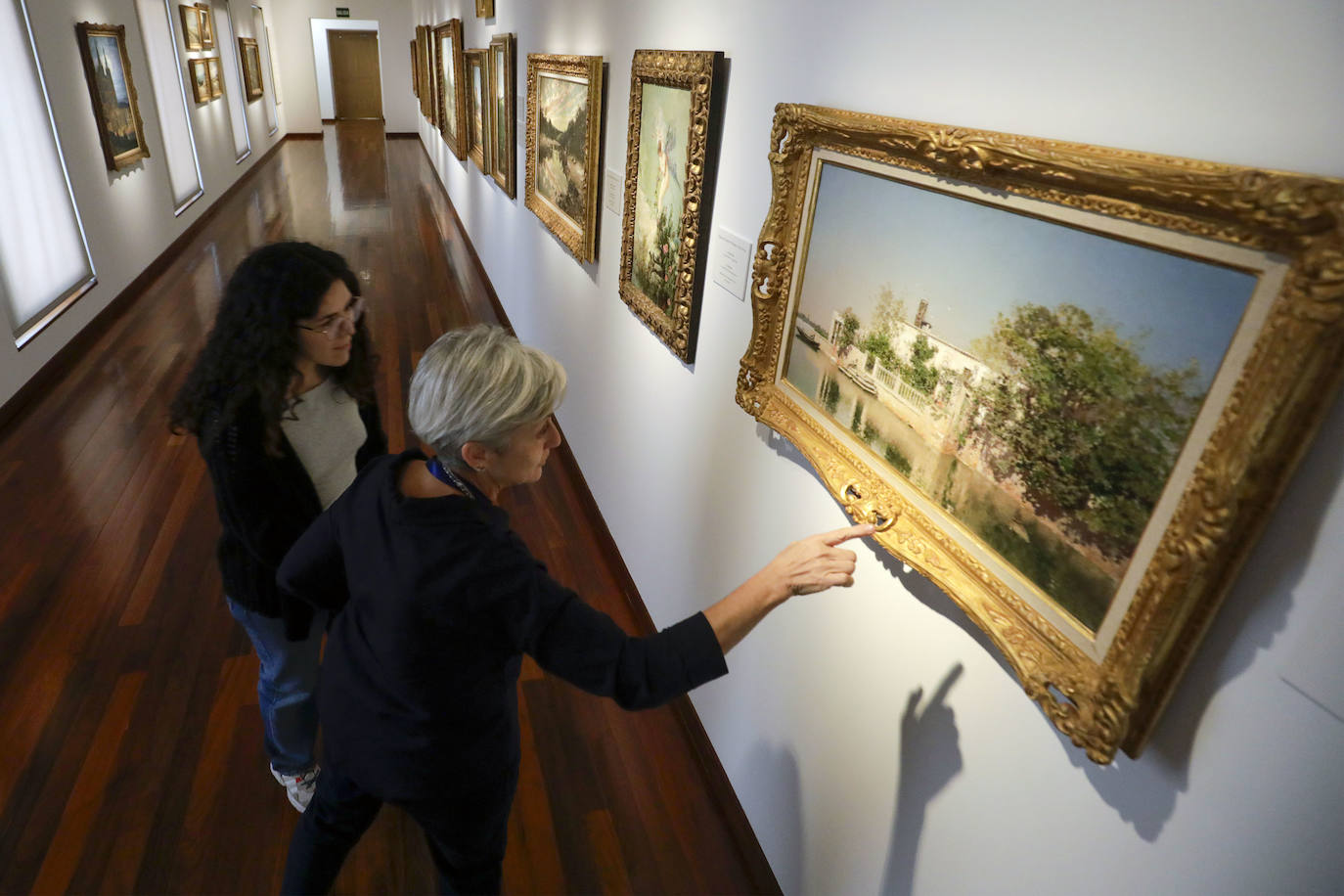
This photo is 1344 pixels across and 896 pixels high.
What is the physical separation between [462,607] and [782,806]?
4.44ft

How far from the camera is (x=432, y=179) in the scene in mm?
14188

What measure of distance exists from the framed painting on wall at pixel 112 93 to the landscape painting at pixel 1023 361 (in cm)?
780

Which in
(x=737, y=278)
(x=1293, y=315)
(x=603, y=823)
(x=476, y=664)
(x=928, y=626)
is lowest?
(x=603, y=823)

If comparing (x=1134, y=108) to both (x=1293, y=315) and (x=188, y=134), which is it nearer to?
(x=1293, y=315)

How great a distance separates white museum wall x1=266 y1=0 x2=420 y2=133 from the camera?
19219 millimetres

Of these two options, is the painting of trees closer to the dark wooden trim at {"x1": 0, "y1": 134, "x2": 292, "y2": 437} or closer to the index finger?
the index finger

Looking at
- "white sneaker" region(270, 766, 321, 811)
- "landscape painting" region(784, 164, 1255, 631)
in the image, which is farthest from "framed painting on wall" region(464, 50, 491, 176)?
"landscape painting" region(784, 164, 1255, 631)

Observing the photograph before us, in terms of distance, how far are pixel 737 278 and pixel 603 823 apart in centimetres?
190

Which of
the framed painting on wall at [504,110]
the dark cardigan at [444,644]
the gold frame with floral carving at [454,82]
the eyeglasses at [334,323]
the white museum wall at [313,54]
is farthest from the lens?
the white museum wall at [313,54]

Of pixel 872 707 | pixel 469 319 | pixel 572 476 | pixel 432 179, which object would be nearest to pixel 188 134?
pixel 432 179

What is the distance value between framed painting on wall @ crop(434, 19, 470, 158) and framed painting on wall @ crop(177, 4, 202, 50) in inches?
133

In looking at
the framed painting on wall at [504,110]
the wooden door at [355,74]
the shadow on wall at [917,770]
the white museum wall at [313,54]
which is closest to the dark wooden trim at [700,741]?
the shadow on wall at [917,770]

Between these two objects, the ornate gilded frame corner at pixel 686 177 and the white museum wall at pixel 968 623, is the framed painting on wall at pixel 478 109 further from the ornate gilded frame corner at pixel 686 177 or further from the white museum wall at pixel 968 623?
the ornate gilded frame corner at pixel 686 177

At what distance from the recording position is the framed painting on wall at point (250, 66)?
1430 cm
